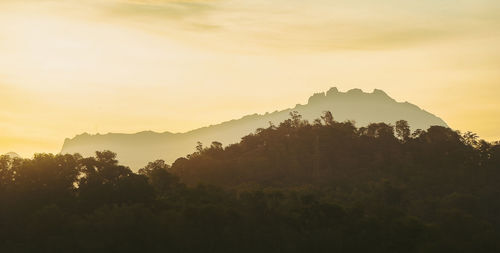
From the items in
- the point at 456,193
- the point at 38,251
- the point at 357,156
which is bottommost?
the point at 38,251

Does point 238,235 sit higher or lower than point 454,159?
lower

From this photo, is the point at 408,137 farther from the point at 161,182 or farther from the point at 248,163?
the point at 161,182

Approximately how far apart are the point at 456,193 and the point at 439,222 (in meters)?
11.2

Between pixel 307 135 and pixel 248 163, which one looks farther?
pixel 307 135

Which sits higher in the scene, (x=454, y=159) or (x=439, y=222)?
(x=454, y=159)

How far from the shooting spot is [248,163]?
4304 inches

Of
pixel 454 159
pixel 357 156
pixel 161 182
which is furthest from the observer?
pixel 357 156

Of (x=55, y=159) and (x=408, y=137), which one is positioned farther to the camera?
(x=408, y=137)

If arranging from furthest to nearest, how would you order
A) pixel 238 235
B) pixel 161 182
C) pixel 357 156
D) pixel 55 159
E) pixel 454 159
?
pixel 357 156
pixel 454 159
pixel 161 182
pixel 55 159
pixel 238 235

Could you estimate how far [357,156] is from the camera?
377 ft

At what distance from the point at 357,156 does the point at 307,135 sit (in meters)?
8.58

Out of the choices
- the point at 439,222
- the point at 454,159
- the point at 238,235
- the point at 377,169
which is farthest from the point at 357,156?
the point at 238,235

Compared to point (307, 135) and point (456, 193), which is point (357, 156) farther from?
point (456, 193)

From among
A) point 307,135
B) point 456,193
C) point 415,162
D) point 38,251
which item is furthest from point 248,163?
point 38,251
